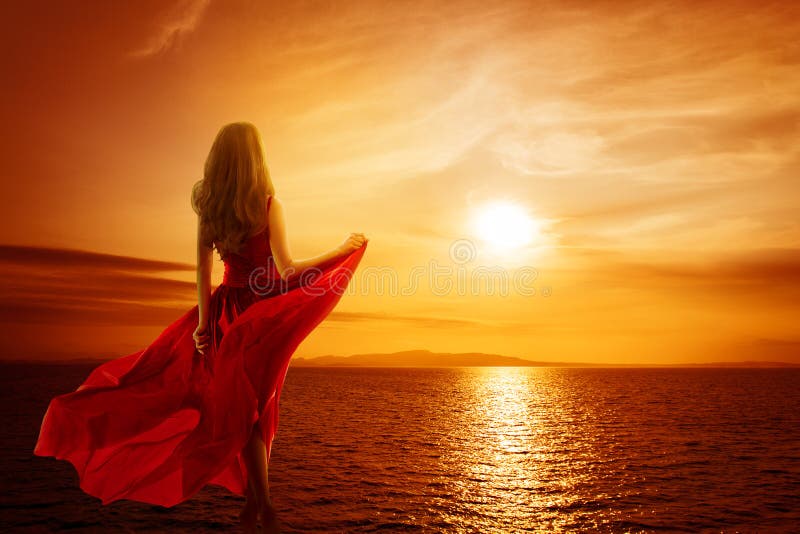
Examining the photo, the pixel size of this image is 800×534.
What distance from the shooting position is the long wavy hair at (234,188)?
14.6 ft

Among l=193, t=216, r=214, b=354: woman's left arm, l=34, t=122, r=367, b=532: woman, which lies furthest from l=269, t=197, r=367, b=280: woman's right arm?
l=193, t=216, r=214, b=354: woman's left arm

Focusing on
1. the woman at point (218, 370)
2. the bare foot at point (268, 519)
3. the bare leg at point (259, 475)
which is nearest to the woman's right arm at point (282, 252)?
the woman at point (218, 370)

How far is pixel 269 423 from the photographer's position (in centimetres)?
482

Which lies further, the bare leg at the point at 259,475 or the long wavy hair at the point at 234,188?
the long wavy hair at the point at 234,188

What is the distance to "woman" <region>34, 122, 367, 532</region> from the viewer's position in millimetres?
4477

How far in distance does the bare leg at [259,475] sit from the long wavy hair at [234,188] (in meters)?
1.61

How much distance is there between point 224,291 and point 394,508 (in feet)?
31.8

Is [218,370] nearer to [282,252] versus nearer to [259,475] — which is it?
[259,475]

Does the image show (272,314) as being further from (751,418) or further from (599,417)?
(751,418)

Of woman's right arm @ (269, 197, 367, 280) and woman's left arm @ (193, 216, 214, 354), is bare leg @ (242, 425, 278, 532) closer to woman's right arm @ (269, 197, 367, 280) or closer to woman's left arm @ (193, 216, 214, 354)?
woman's left arm @ (193, 216, 214, 354)

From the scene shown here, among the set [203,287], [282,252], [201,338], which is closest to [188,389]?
[201,338]

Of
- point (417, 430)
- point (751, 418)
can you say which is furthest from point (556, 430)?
point (751, 418)

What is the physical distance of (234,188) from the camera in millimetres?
4465

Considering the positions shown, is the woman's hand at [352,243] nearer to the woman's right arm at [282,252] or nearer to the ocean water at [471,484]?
the woman's right arm at [282,252]
